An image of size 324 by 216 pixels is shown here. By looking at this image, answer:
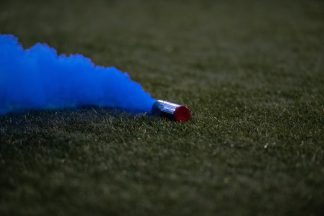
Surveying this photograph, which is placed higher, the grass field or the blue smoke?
the blue smoke

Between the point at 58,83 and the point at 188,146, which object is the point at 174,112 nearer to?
Result: the point at 188,146

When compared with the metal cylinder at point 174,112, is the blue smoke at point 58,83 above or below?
above

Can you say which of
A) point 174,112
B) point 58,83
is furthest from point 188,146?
point 58,83

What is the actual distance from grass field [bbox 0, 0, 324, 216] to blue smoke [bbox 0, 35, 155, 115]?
0.39ft

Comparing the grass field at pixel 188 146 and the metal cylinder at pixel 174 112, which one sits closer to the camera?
the grass field at pixel 188 146

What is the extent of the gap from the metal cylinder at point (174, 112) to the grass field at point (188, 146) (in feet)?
0.20

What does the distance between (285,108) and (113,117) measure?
114 cm

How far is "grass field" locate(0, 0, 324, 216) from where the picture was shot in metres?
1.43

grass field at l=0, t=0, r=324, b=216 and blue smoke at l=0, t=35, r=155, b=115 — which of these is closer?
grass field at l=0, t=0, r=324, b=216

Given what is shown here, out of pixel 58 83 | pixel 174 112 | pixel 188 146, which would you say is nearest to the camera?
pixel 188 146

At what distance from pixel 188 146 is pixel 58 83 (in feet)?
3.41

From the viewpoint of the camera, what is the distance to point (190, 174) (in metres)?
1.62

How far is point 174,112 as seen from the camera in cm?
216

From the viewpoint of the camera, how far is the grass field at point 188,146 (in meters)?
1.43
